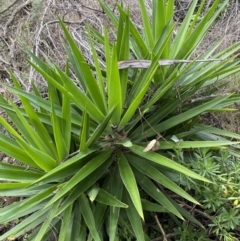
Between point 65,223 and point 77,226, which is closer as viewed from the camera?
point 65,223

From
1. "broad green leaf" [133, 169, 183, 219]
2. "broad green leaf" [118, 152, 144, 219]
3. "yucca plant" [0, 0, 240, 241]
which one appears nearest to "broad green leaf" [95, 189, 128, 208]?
"yucca plant" [0, 0, 240, 241]

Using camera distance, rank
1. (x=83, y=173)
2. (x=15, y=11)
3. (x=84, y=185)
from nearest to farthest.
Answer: (x=83, y=173), (x=84, y=185), (x=15, y=11)

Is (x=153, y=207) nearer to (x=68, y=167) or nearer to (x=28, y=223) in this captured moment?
(x=68, y=167)

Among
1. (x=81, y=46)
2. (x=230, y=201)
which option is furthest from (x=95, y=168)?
(x=81, y=46)

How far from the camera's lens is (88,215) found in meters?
2.27

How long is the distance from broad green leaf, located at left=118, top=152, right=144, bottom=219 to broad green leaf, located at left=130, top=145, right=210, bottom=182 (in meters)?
0.10

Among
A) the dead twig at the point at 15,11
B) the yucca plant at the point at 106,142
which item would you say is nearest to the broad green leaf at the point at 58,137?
the yucca plant at the point at 106,142

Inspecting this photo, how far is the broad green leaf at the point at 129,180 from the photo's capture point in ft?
6.59

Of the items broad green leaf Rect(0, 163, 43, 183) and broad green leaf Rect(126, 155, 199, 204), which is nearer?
broad green leaf Rect(126, 155, 199, 204)

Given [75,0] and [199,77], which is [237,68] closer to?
[199,77]

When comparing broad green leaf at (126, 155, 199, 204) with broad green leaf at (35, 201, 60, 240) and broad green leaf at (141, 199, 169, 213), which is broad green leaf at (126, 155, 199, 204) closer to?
broad green leaf at (141, 199, 169, 213)

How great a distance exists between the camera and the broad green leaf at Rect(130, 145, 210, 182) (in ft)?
6.39

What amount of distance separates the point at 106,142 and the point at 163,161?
42 centimetres

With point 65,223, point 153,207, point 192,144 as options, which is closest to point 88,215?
point 65,223
